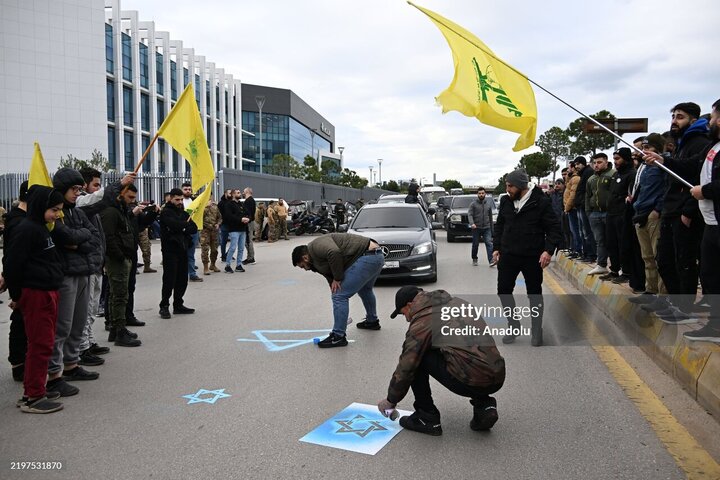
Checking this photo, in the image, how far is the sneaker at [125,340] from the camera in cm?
682

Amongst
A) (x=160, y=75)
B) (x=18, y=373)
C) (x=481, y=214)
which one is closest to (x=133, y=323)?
(x=18, y=373)

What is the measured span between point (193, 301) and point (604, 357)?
6603mm

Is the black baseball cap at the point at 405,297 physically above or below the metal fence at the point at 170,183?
below

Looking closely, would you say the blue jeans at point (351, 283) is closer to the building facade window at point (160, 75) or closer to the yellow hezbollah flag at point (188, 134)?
the yellow hezbollah flag at point (188, 134)

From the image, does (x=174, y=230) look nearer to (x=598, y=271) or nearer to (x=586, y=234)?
(x=598, y=271)

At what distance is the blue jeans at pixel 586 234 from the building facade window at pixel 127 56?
47.3 meters

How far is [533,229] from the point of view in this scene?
21.2ft

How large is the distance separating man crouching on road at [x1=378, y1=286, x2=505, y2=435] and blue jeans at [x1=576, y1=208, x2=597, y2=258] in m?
8.54

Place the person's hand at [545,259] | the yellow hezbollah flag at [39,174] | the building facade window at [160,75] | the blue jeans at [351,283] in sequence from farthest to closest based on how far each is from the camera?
the building facade window at [160,75], the blue jeans at [351,283], the person's hand at [545,259], the yellow hezbollah flag at [39,174]

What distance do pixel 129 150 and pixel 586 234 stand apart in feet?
155

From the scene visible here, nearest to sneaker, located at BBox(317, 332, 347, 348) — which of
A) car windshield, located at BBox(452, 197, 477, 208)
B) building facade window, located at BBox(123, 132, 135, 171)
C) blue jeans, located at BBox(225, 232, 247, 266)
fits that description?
blue jeans, located at BBox(225, 232, 247, 266)

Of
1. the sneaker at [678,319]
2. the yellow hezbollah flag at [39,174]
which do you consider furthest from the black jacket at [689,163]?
the yellow hezbollah flag at [39,174]

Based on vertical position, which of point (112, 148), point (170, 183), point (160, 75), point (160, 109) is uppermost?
point (160, 75)

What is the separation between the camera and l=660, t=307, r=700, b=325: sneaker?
5.83m
